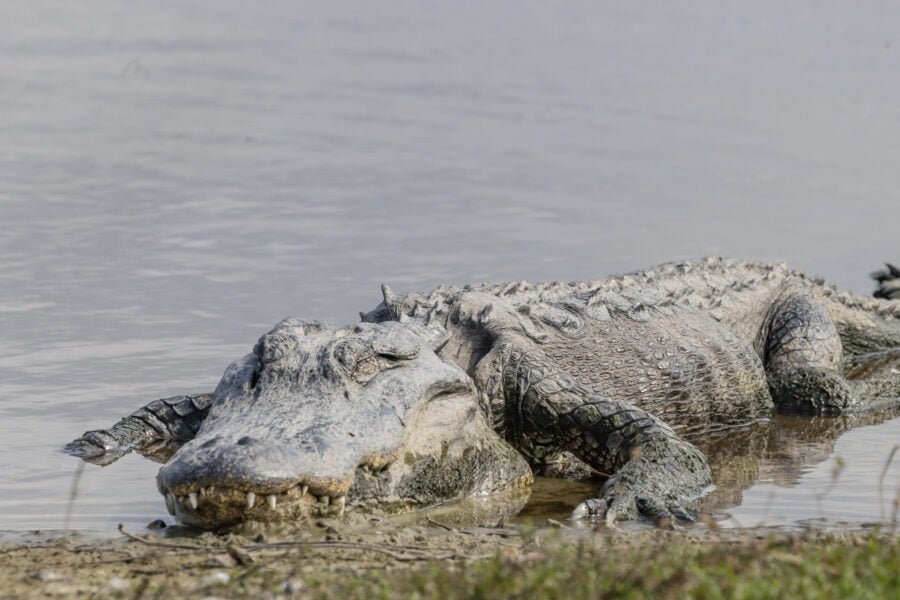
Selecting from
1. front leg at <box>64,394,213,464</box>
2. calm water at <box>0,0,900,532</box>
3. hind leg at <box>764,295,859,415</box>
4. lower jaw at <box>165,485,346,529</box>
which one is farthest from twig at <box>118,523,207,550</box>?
hind leg at <box>764,295,859,415</box>

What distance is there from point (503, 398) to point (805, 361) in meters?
2.60

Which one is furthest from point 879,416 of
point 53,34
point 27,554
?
point 53,34

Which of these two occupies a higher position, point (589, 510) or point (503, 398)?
point (503, 398)

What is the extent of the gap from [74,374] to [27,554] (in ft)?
9.47

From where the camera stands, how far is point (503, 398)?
670cm

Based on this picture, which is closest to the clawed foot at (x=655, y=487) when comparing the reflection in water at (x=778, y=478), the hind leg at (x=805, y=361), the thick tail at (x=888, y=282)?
the reflection in water at (x=778, y=478)

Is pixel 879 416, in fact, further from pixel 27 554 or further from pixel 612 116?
pixel 612 116

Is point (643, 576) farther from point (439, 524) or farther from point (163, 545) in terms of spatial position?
point (163, 545)

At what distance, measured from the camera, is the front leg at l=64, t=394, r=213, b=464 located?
677 cm

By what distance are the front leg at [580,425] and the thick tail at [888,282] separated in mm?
4380

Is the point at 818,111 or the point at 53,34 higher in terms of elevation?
the point at 53,34

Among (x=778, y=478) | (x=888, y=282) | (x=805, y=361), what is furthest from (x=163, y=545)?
(x=888, y=282)

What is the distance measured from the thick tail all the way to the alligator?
1.44 meters

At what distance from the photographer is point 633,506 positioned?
5.87 metres
